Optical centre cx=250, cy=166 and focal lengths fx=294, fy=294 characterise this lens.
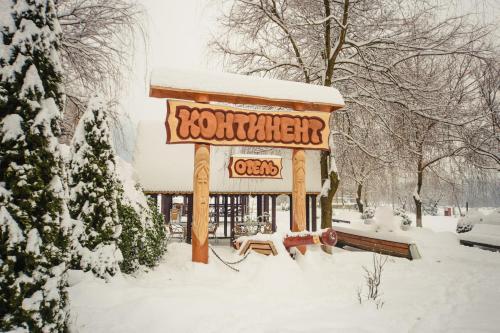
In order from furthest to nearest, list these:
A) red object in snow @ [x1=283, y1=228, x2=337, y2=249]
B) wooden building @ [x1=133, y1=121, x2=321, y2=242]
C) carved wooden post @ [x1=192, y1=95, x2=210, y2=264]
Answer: wooden building @ [x1=133, y1=121, x2=321, y2=242] → red object in snow @ [x1=283, y1=228, x2=337, y2=249] → carved wooden post @ [x1=192, y1=95, x2=210, y2=264]

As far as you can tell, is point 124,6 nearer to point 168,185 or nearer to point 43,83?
point 43,83

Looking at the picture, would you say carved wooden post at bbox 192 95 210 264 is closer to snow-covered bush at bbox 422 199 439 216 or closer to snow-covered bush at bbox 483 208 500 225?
snow-covered bush at bbox 483 208 500 225

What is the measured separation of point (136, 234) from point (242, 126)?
3.16m

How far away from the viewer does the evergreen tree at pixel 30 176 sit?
8.33 feet

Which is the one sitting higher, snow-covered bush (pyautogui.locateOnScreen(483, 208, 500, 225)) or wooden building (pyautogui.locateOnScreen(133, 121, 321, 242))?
wooden building (pyautogui.locateOnScreen(133, 121, 321, 242))

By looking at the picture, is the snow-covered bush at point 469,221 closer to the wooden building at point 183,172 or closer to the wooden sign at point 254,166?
the wooden building at point 183,172

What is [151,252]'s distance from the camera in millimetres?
6266

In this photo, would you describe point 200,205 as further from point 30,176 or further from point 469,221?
point 469,221

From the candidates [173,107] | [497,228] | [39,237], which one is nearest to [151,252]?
[173,107]

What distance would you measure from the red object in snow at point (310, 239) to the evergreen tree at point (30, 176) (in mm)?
4948

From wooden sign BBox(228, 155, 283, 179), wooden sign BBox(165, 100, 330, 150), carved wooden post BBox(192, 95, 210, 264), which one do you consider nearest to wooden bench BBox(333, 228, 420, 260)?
wooden sign BBox(165, 100, 330, 150)

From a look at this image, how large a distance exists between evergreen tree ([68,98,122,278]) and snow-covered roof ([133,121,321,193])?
A: 6371 millimetres

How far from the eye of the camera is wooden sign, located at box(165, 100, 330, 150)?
6.04 meters

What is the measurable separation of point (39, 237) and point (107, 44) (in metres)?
4.44
